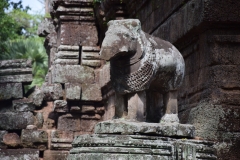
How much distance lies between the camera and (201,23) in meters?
6.64

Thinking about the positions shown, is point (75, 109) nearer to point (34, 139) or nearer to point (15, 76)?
point (34, 139)

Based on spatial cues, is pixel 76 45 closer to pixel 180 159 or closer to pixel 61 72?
pixel 61 72

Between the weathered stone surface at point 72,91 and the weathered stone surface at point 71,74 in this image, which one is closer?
the weathered stone surface at point 72,91

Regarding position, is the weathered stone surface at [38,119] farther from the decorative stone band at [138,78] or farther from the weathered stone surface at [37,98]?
the decorative stone band at [138,78]

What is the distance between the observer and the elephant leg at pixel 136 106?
538 cm

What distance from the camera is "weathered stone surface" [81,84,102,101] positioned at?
36.0 ft

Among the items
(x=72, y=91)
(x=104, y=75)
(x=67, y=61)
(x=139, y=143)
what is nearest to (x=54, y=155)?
(x=72, y=91)

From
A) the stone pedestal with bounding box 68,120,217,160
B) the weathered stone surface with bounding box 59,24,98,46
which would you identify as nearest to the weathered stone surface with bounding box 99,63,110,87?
the weathered stone surface with bounding box 59,24,98,46

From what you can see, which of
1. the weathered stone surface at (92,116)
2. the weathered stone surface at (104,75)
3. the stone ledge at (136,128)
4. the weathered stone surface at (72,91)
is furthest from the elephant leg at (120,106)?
the weathered stone surface at (92,116)

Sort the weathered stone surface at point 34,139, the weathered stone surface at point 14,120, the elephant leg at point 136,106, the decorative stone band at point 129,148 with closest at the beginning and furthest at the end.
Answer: the decorative stone band at point 129,148 → the elephant leg at point 136,106 → the weathered stone surface at point 34,139 → the weathered stone surface at point 14,120

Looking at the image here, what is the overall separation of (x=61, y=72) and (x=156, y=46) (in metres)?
5.77

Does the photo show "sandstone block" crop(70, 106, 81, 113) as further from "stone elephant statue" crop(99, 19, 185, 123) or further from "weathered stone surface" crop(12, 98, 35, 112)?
"stone elephant statue" crop(99, 19, 185, 123)

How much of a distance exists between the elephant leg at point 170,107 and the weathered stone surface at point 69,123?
5449 millimetres

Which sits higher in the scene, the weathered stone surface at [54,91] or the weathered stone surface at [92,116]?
the weathered stone surface at [54,91]
